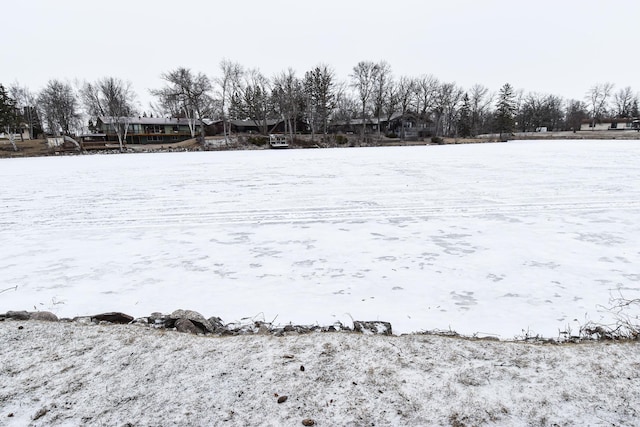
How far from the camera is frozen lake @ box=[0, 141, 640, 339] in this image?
179 inches

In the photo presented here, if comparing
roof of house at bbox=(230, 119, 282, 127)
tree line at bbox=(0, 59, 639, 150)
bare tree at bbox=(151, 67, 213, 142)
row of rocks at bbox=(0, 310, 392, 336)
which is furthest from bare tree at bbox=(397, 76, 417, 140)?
row of rocks at bbox=(0, 310, 392, 336)

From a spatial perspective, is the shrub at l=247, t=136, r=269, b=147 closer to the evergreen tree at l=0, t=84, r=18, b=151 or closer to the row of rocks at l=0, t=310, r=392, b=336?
the evergreen tree at l=0, t=84, r=18, b=151

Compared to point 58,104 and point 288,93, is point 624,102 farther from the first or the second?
point 58,104

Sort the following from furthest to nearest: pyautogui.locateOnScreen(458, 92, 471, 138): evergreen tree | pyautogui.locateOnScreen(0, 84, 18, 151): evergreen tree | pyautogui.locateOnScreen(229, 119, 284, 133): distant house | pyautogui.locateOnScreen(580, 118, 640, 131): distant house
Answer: pyautogui.locateOnScreen(580, 118, 640, 131): distant house < pyautogui.locateOnScreen(458, 92, 471, 138): evergreen tree < pyautogui.locateOnScreen(229, 119, 284, 133): distant house < pyautogui.locateOnScreen(0, 84, 18, 151): evergreen tree

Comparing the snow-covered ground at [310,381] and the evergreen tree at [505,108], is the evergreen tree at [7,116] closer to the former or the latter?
the snow-covered ground at [310,381]

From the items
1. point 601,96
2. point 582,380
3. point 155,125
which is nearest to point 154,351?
point 582,380

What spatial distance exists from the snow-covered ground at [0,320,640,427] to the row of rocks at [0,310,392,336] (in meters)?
0.26

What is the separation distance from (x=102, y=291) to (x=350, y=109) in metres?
84.4

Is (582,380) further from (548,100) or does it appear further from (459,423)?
(548,100)

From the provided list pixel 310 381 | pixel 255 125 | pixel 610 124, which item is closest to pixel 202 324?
pixel 310 381

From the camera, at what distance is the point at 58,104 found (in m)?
66.6

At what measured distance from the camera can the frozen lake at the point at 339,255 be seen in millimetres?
4547

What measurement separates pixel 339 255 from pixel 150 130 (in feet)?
249

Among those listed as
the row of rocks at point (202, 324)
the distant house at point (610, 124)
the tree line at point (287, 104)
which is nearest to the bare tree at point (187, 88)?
the tree line at point (287, 104)
